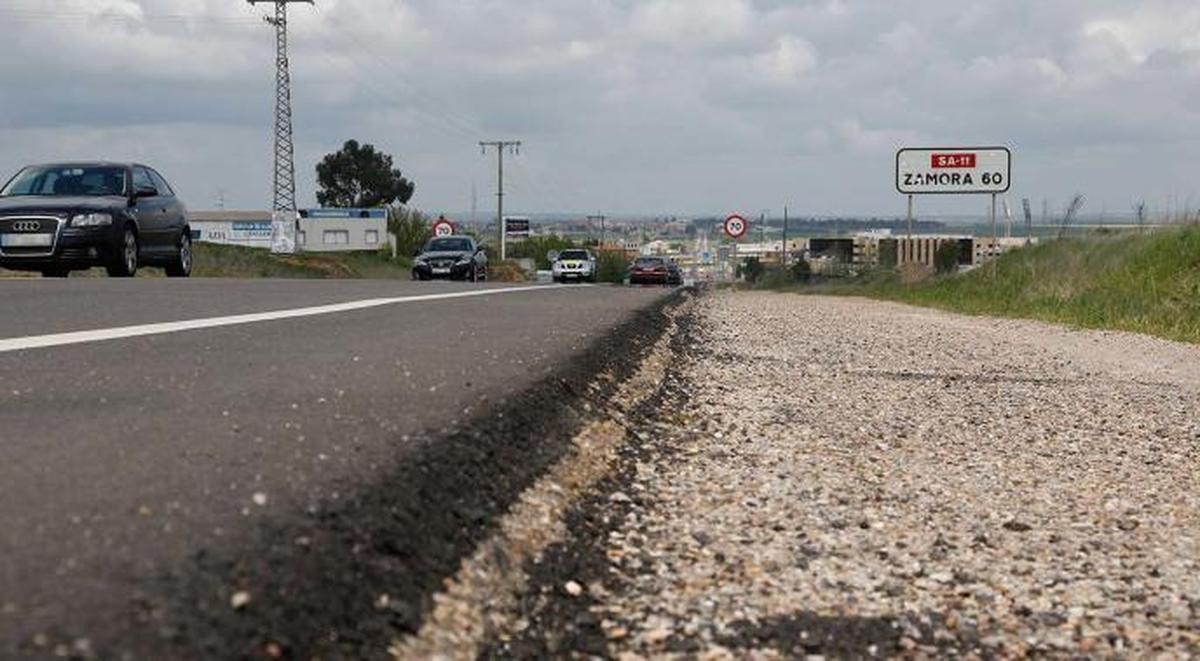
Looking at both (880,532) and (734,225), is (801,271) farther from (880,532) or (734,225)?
(880,532)

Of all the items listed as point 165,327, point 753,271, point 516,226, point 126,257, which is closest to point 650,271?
point 753,271

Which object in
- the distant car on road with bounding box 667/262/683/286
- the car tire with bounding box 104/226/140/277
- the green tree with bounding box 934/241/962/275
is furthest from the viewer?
the distant car on road with bounding box 667/262/683/286

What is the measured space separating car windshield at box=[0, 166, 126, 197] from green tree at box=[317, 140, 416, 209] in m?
95.8

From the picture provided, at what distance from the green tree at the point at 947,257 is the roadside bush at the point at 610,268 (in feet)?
110

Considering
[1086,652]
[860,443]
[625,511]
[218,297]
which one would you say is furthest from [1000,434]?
[218,297]

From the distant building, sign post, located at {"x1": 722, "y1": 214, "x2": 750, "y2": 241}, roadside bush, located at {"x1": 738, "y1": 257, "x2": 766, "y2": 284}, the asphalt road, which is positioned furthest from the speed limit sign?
the asphalt road

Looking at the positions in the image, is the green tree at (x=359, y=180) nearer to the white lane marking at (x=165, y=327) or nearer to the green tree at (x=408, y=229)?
the green tree at (x=408, y=229)

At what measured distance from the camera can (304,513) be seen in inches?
138

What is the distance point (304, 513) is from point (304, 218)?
92.6 metres

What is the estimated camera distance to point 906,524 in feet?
16.3

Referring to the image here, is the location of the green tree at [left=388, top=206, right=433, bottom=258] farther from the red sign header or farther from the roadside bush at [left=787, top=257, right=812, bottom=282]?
the red sign header

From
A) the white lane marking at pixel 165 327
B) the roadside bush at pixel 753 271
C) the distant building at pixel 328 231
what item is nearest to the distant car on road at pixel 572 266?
the roadside bush at pixel 753 271

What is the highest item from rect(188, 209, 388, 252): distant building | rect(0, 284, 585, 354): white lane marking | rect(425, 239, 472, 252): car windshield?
rect(188, 209, 388, 252): distant building

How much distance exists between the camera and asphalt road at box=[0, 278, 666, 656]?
278 cm
